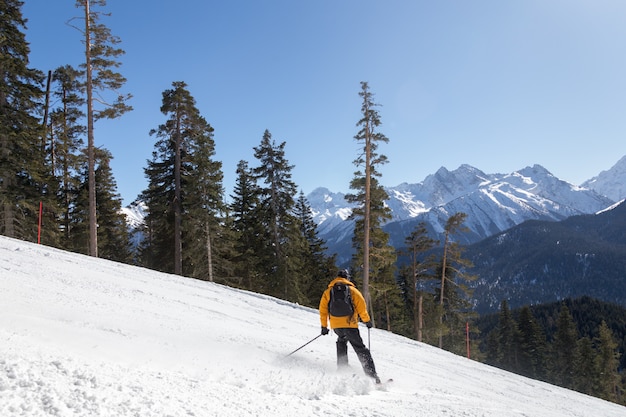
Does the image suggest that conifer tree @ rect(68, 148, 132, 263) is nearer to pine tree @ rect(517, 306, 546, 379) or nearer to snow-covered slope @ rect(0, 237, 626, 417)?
snow-covered slope @ rect(0, 237, 626, 417)

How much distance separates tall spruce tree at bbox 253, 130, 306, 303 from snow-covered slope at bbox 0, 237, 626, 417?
1733 centimetres

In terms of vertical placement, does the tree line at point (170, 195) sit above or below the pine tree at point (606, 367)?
above

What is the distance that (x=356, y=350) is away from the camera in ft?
23.6

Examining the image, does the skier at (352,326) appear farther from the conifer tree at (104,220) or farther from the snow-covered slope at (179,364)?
the conifer tree at (104,220)

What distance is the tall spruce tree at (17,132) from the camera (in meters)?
20.1

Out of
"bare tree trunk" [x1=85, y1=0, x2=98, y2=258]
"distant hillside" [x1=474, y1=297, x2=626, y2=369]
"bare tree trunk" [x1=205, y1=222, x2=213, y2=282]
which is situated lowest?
"distant hillside" [x1=474, y1=297, x2=626, y2=369]

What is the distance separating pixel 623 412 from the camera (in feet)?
38.0

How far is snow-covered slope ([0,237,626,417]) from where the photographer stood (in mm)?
4078

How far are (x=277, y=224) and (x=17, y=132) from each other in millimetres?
17342

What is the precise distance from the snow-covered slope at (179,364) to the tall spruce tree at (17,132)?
9.60 m

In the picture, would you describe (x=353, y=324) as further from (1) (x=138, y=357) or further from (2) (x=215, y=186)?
(2) (x=215, y=186)

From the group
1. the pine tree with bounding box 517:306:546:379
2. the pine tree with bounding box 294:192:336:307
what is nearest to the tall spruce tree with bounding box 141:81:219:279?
the pine tree with bounding box 294:192:336:307

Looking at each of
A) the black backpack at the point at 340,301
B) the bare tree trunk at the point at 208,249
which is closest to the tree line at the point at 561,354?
the bare tree trunk at the point at 208,249

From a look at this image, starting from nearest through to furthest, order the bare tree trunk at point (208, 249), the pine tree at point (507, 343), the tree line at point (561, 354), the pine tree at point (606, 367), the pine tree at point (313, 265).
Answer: the bare tree trunk at point (208, 249) → the pine tree at point (313, 265) → the pine tree at point (606, 367) → the tree line at point (561, 354) → the pine tree at point (507, 343)
